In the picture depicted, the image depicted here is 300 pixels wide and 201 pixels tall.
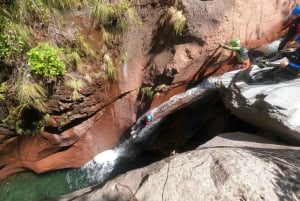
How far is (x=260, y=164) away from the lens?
360 cm

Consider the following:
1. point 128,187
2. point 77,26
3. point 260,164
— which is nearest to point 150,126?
point 77,26

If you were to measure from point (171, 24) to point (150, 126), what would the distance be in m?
2.22

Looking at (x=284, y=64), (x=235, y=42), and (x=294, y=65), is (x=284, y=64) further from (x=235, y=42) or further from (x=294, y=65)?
(x=235, y=42)

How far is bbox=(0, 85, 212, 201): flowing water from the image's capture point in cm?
688

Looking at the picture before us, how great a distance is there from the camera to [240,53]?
22.1ft

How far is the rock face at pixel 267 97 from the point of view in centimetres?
473

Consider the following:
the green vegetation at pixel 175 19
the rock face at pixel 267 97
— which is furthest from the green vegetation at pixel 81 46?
the rock face at pixel 267 97

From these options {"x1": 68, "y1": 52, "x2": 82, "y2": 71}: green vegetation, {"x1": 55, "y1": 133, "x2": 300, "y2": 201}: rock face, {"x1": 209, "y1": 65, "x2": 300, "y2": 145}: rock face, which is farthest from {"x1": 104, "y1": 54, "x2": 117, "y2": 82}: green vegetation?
{"x1": 55, "y1": 133, "x2": 300, "y2": 201}: rock face

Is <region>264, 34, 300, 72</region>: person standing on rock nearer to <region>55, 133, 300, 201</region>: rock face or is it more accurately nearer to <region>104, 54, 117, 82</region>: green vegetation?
<region>55, 133, 300, 201</region>: rock face

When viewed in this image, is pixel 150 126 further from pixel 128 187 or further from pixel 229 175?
pixel 229 175

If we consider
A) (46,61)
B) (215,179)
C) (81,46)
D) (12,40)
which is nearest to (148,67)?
(81,46)

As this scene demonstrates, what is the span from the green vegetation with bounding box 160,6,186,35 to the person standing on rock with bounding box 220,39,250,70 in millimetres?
936

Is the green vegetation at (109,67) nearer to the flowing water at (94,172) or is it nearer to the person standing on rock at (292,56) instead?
the flowing water at (94,172)

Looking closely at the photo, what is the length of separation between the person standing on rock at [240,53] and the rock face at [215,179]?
2.92 metres
